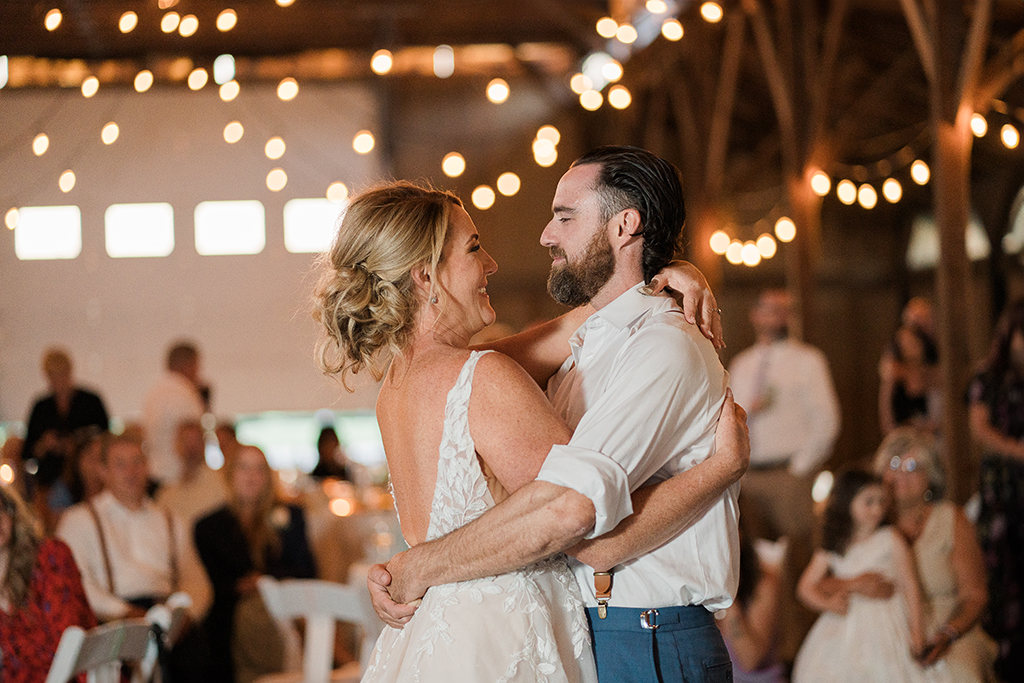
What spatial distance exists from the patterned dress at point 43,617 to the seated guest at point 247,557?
1586 millimetres

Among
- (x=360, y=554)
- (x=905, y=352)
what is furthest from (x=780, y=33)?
(x=360, y=554)

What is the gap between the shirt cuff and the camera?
148cm

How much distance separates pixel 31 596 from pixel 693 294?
2.36 m

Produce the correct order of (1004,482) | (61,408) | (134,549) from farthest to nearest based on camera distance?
(61,408)
(134,549)
(1004,482)

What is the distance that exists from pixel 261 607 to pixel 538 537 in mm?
3621

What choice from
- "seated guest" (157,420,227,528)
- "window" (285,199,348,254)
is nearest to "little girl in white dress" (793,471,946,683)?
"seated guest" (157,420,227,528)

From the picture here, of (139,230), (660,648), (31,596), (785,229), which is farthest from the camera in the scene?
(139,230)

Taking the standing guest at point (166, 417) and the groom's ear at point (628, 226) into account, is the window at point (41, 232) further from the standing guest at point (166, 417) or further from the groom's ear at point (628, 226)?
the groom's ear at point (628, 226)

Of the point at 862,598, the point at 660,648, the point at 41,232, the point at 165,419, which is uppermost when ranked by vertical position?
the point at 41,232

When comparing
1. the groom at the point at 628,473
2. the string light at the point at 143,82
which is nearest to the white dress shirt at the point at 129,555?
the string light at the point at 143,82

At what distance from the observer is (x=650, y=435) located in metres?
1.55

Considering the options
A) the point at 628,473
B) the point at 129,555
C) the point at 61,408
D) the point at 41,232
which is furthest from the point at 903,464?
the point at 61,408

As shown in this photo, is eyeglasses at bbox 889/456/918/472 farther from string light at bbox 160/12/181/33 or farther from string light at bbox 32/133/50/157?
string light at bbox 32/133/50/157

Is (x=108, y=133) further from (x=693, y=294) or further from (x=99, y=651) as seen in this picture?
(x=693, y=294)
